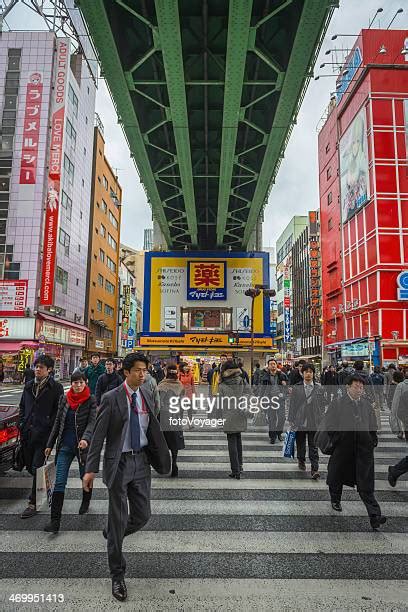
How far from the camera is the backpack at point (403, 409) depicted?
693 centimetres

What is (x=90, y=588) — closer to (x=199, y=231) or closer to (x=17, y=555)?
(x=17, y=555)

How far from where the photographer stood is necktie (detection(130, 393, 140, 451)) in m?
3.61

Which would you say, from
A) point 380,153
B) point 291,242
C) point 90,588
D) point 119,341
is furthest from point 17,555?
point 291,242

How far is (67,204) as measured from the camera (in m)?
40.1

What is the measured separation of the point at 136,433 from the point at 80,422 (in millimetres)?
1637

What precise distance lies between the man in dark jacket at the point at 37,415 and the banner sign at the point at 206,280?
23.5m

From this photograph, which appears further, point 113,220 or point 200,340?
point 113,220

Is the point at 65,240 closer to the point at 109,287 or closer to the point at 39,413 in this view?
the point at 109,287

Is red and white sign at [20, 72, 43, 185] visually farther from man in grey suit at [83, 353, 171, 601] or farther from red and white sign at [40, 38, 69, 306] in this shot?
man in grey suit at [83, 353, 171, 601]

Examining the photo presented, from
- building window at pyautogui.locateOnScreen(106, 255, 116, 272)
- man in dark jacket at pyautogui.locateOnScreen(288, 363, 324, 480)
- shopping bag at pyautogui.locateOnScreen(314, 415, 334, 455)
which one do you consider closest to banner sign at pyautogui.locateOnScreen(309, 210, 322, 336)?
building window at pyautogui.locateOnScreen(106, 255, 116, 272)

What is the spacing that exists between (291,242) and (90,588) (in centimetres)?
8538

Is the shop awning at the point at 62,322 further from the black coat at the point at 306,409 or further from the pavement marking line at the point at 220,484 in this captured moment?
the black coat at the point at 306,409

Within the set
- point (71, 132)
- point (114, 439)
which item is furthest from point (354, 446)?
point (71, 132)

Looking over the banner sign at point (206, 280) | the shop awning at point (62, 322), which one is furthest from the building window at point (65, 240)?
the banner sign at point (206, 280)
